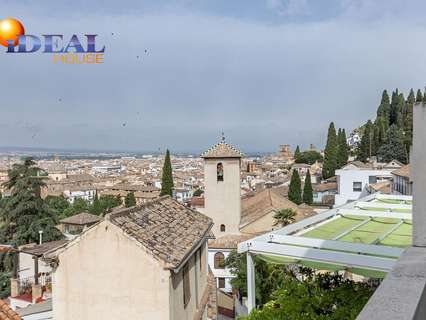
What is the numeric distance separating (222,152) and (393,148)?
44.6 meters

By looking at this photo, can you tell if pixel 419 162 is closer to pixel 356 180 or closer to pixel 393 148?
pixel 356 180

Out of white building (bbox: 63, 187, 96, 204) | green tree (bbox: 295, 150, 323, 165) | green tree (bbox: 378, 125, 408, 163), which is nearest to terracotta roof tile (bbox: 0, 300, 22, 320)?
green tree (bbox: 378, 125, 408, 163)

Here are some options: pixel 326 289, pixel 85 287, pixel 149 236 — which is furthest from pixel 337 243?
pixel 85 287

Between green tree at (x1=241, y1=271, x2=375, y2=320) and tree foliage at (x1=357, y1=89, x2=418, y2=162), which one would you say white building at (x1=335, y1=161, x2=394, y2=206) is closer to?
tree foliage at (x1=357, y1=89, x2=418, y2=162)

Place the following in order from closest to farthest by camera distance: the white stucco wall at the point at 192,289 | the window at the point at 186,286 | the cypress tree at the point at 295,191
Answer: the white stucco wall at the point at 192,289, the window at the point at 186,286, the cypress tree at the point at 295,191

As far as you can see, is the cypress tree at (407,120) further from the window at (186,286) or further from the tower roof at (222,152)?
the window at (186,286)

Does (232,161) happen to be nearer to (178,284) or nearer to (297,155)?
(178,284)

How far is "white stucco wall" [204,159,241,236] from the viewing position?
29969mm

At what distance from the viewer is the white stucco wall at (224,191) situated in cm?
2997

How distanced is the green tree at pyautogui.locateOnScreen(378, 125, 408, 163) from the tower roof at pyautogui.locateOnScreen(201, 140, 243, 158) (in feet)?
137

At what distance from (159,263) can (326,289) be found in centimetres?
450

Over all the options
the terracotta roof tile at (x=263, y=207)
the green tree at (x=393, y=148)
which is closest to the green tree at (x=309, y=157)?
the green tree at (x=393, y=148)

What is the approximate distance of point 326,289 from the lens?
221 inches

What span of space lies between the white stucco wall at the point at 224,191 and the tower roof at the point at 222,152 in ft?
1.36
